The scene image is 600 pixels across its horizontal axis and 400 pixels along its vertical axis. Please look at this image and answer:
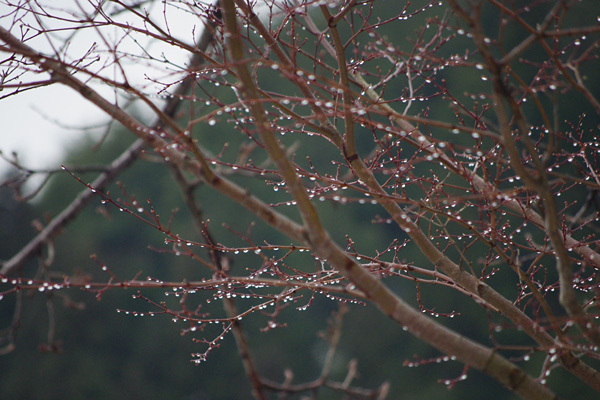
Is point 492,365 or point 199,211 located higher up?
point 199,211

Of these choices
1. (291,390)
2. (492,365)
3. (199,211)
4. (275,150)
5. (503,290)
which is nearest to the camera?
(275,150)

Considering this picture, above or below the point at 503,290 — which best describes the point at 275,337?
above

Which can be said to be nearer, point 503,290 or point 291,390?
point 291,390

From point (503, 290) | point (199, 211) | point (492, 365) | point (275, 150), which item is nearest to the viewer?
point (275, 150)

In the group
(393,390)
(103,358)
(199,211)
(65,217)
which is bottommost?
(393,390)

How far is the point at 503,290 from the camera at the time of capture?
10461 millimetres

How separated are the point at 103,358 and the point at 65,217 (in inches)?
431

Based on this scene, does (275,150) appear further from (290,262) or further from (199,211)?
(290,262)

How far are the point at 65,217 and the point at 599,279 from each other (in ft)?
9.03

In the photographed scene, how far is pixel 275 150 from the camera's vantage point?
1.06m

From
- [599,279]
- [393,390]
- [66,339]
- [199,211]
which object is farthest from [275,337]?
[599,279]

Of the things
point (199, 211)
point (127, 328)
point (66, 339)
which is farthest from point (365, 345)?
point (199, 211)

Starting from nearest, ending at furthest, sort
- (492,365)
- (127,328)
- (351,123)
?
(492,365), (351,123), (127,328)

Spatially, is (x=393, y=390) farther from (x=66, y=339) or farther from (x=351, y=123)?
(x=351, y=123)
